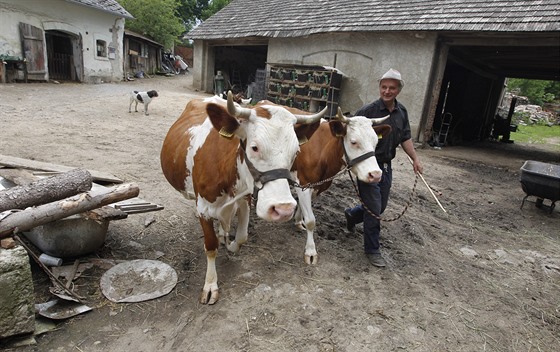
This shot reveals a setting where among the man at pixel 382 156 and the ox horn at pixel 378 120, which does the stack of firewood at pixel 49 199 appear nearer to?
the man at pixel 382 156

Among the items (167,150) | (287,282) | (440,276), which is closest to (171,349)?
(287,282)

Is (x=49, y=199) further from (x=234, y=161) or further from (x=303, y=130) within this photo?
(x=303, y=130)

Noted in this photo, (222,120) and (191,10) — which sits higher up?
(191,10)

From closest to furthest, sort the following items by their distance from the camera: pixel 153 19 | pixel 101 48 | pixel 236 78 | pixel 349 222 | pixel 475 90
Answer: pixel 349 222
pixel 475 90
pixel 101 48
pixel 236 78
pixel 153 19

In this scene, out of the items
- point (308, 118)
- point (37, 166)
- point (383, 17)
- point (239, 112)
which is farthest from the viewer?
point (383, 17)

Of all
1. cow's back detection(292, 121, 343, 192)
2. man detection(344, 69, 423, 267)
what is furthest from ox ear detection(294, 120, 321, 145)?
man detection(344, 69, 423, 267)

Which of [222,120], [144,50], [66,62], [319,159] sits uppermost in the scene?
[144,50]

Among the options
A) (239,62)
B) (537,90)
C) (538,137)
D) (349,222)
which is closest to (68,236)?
(349,222)

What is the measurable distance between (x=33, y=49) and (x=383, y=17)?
44.2 feet

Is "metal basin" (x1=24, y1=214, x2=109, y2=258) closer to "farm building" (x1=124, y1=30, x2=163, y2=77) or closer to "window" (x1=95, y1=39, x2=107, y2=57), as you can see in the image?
"window" (x1=95, y1=39, x2=107, y2=57)

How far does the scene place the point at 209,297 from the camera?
2766 millimetres

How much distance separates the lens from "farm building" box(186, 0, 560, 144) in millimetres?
8445

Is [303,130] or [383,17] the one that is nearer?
[303,130]

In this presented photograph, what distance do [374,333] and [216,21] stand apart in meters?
17.6
